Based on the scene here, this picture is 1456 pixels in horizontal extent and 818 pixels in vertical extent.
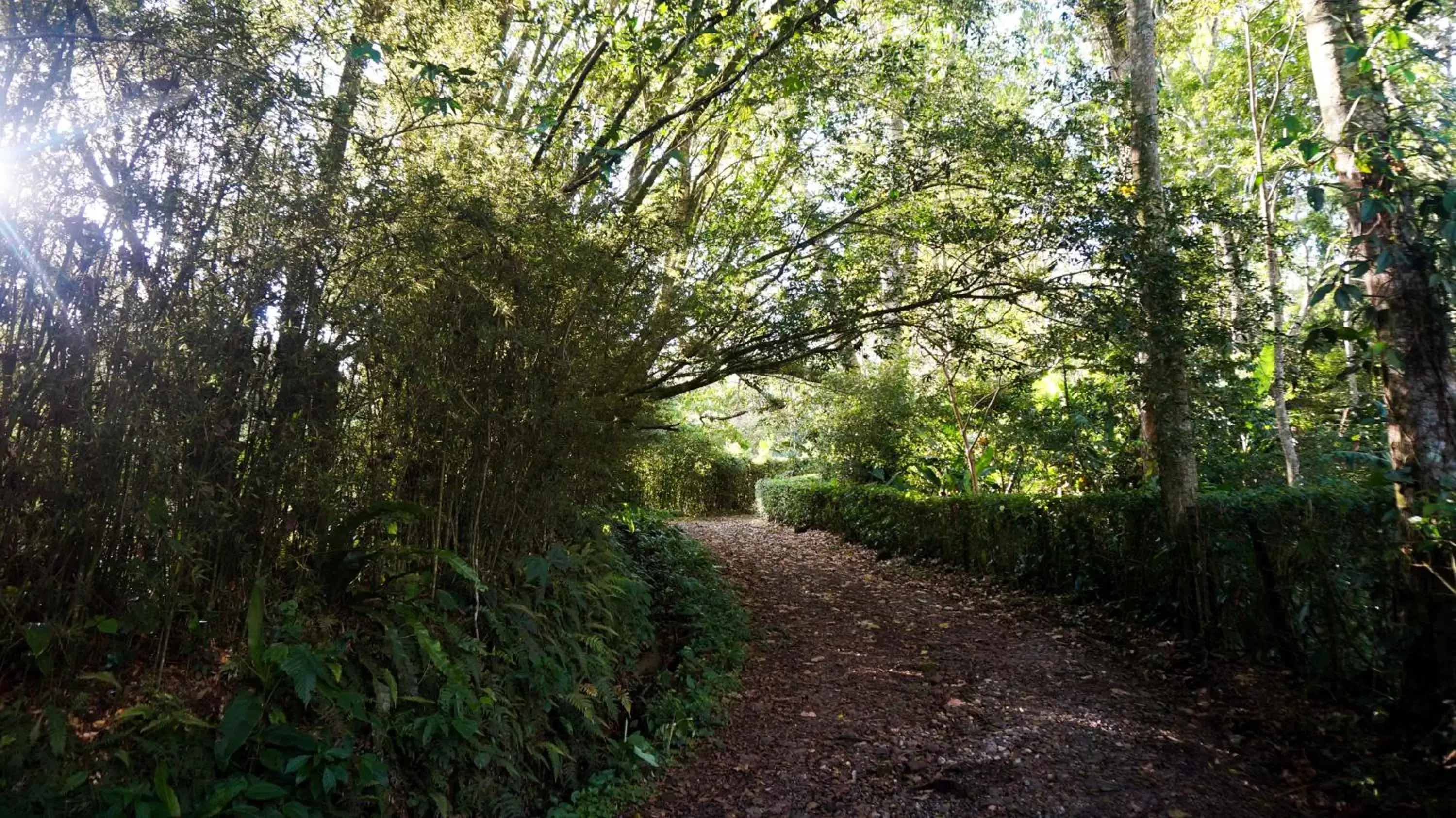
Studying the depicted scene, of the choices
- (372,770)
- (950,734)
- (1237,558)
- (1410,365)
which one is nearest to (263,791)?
(372,770)

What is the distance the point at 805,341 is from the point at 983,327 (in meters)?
1.99

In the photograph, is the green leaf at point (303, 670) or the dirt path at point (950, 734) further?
the dirt path at point (950, 734)

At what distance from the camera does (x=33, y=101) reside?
2811mm

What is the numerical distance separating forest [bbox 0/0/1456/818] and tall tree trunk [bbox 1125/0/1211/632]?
3 cm

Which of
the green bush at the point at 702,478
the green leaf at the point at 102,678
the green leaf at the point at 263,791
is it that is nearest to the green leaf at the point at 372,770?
the green leaf at the point at 263,791

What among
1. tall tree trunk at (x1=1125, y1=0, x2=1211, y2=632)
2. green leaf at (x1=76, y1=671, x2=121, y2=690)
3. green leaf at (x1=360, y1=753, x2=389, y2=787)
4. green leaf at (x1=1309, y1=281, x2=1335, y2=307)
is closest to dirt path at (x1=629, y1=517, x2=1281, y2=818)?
tall tree trunk at (x1=1125, y1=0, x2=1211, y2=632)

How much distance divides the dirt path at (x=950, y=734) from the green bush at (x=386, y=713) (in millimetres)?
532

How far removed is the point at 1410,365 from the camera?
3744 mm

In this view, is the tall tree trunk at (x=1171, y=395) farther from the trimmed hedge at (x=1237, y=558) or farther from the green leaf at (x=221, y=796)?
the green leaf at (x=221, y=796)

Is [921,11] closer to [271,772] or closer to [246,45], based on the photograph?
[246,45]

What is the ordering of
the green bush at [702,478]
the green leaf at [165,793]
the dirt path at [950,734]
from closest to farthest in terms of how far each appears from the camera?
1. the green leaf at [165,793]
2. the dirt path at [950,734]
3. the green bush at [702,478]

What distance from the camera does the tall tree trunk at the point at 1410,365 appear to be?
3551 millimetres

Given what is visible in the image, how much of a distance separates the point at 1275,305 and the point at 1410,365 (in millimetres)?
2915

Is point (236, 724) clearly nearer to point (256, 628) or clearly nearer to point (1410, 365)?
point (256, 628)
